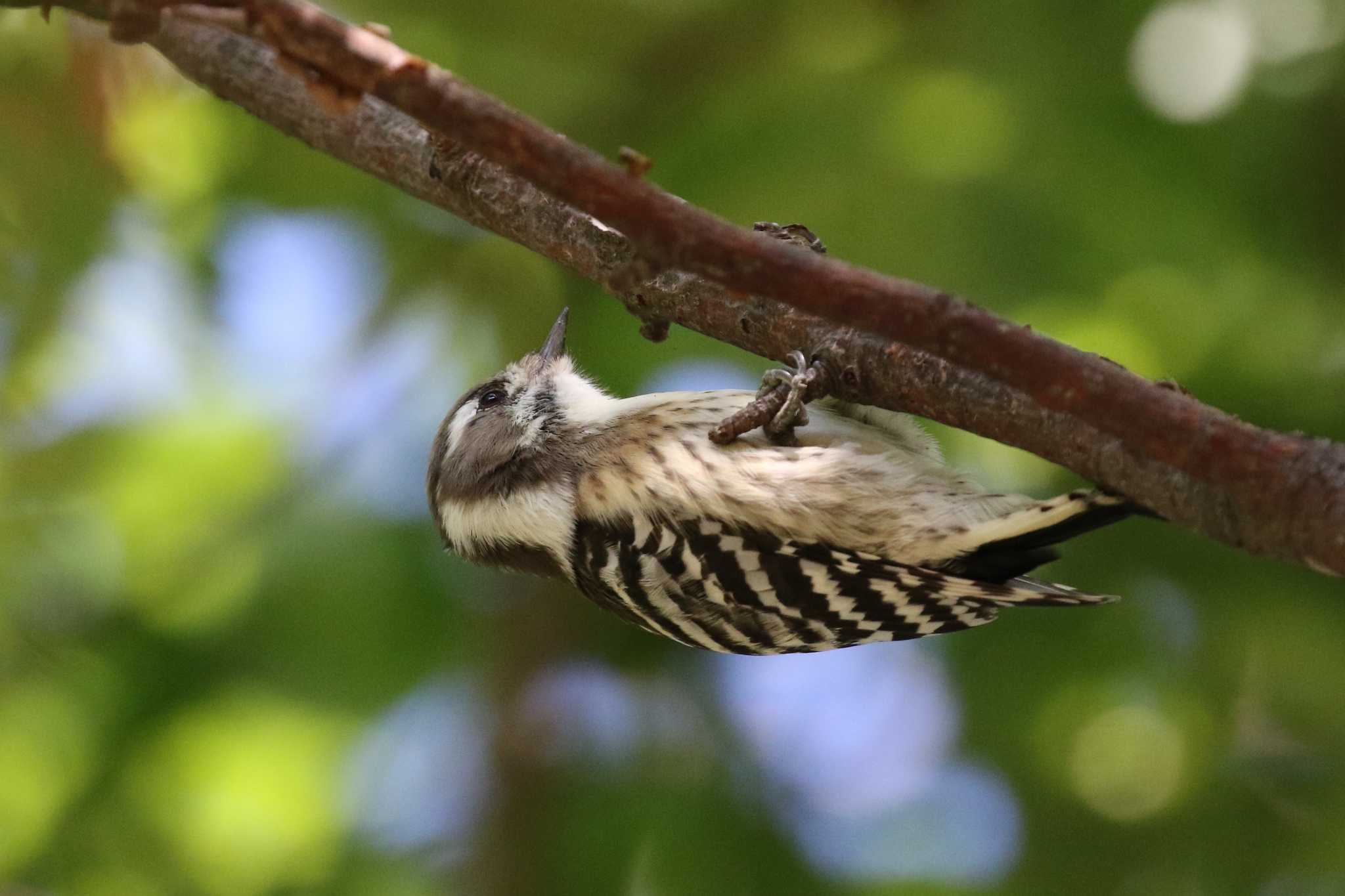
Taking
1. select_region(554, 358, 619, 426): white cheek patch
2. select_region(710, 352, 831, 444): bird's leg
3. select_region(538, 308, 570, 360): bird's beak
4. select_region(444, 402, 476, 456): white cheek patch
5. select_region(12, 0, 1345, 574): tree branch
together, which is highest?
select_region(12, 0, 1345, 574): tree branch

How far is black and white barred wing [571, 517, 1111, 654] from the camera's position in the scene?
2.54 m

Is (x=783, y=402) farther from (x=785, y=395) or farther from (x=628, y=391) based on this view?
(x=628, y=391)

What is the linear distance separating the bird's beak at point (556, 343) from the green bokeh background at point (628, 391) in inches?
14.4

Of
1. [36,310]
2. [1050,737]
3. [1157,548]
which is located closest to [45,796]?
[36,310]

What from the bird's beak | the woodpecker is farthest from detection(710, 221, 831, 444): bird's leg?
the bird's beak

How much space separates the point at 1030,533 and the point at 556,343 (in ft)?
5.32

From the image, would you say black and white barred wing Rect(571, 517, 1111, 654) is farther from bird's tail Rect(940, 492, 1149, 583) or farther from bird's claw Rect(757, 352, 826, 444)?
bird's claw Rect(757, 352, 826, 444)

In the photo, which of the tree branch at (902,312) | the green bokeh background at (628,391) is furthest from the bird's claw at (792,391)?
the green bokeh background at (628,391)

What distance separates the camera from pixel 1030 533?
2338mm

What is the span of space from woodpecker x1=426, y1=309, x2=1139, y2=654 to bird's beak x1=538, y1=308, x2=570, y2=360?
1.53 ft

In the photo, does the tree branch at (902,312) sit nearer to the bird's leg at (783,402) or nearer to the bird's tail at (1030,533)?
the bird's tail at (1030,533)

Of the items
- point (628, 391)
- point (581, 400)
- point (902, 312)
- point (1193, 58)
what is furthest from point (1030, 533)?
point (1193, 58)

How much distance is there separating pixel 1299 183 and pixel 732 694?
228 cm

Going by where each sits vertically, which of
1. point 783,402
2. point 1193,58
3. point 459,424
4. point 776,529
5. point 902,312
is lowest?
point 459,424
